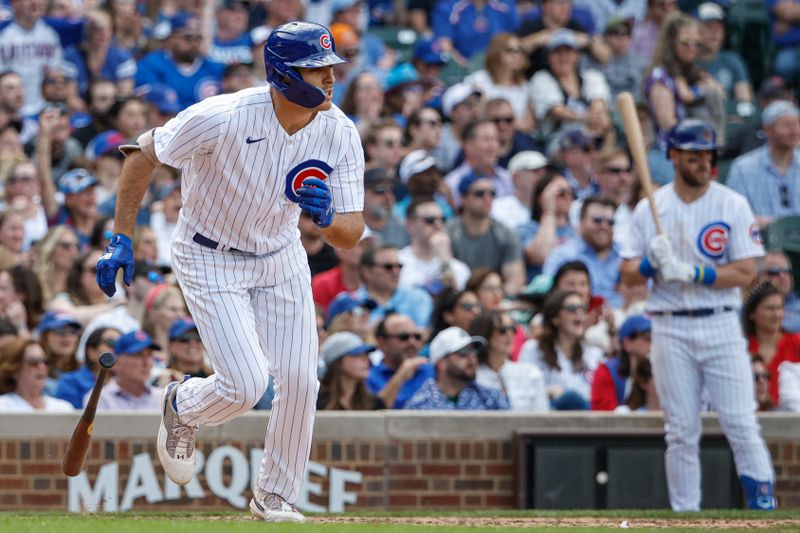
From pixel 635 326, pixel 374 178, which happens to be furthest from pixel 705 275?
pixel 374 178

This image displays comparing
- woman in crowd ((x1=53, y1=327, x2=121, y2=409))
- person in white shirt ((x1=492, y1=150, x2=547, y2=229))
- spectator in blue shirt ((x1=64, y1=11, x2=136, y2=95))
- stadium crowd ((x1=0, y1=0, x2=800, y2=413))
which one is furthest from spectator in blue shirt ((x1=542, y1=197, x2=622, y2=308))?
spectator in blue shirt ((x1=64, y1=11, x2=136, y2=95))

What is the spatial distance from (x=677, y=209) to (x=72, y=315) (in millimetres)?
3825

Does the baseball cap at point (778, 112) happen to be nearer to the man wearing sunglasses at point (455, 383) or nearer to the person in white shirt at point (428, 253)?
the person in white shirt at point (428, 253)

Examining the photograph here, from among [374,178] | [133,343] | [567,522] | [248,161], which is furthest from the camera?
[374,178]

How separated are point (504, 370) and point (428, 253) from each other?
162 cm

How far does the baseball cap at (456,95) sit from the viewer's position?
1269 centimetres

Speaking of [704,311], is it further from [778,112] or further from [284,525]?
[778,112]

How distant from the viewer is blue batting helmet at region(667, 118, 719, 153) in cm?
836

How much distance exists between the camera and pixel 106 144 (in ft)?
37.9

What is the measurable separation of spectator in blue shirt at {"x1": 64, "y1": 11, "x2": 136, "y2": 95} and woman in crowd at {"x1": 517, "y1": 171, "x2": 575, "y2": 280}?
400 cm

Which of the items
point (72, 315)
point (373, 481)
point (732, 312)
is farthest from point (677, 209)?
point (72, 315)

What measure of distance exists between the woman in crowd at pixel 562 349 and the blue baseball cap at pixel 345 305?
3.43 ft

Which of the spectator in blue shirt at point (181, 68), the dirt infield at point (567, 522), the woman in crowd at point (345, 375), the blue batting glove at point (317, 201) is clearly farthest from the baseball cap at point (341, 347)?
the spectator in blue shirt at point (181, 68)

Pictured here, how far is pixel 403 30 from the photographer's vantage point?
15039 millimetres
